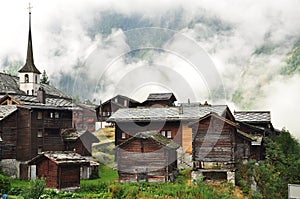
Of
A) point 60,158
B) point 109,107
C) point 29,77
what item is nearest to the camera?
point 60,158

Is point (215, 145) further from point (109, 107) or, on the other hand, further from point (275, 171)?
point (109, 107)

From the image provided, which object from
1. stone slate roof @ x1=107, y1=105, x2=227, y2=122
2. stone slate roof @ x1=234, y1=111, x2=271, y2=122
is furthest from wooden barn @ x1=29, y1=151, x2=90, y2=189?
stone slate roof @ x1=234, y1=111, x2=271, y2=122

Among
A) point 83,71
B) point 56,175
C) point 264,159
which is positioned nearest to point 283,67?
point 264,159

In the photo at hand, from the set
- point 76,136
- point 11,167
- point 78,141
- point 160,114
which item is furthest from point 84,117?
point 160,114

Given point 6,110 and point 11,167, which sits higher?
point 6,110

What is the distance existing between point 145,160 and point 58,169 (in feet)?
22.8

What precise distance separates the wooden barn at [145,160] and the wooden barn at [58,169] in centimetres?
348

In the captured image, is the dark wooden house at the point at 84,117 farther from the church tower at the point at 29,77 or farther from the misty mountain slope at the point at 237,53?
the misty mountain slope at the point at 237,53

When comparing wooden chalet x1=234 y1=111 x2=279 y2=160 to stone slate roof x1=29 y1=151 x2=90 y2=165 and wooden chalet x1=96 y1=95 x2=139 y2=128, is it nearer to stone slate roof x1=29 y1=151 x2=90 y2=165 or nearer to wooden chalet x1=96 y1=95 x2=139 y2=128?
stone slate roof x1=29 y1=151 x2=90 y2=165

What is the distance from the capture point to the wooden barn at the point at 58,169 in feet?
108

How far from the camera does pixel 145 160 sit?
35.4m

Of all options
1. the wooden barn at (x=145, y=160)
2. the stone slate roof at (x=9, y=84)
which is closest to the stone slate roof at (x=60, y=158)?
the wooden barn at (x=145, y=160)

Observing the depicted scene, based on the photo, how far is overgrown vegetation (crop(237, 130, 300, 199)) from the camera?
3350 centimetres

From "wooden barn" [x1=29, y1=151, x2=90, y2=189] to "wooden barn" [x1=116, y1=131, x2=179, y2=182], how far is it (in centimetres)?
348
